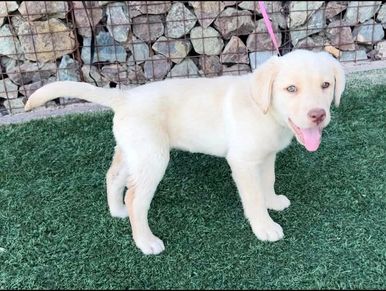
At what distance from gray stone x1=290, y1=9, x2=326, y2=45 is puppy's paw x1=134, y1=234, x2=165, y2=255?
2561 millimetres

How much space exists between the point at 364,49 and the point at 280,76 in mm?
2580

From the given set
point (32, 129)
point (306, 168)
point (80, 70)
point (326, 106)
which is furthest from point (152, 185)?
point (80, 70)

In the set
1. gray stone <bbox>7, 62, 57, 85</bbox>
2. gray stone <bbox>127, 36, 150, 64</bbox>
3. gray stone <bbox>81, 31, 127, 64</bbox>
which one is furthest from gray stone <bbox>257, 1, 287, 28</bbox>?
gray stone <bbox>7, 62, 57, 85</bbox>

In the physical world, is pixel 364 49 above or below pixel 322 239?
above

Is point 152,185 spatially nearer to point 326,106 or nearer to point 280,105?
point 280,105

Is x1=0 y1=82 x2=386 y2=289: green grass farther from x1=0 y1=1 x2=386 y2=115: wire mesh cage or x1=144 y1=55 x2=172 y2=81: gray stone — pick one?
x1=144 y1=55 x2=172 y2=81: gray stone

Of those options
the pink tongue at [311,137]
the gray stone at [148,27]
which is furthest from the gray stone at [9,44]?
the pink tongue at [311,137]

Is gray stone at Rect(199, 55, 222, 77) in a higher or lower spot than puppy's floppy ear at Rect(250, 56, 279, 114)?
lower

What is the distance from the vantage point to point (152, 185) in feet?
7.71

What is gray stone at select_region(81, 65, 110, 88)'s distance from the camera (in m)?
4.07


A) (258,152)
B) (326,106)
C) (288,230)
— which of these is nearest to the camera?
(326,106)

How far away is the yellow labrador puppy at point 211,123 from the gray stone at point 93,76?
1748 mm

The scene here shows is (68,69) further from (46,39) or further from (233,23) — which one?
(233,23)

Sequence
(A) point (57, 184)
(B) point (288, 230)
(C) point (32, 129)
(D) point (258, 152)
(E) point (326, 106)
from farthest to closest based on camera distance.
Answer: (C) point (32, 129) → (A) point (57, 184) → (B) point (288, 230) → (D) point (258, 152) → (E) point (326, 106)
